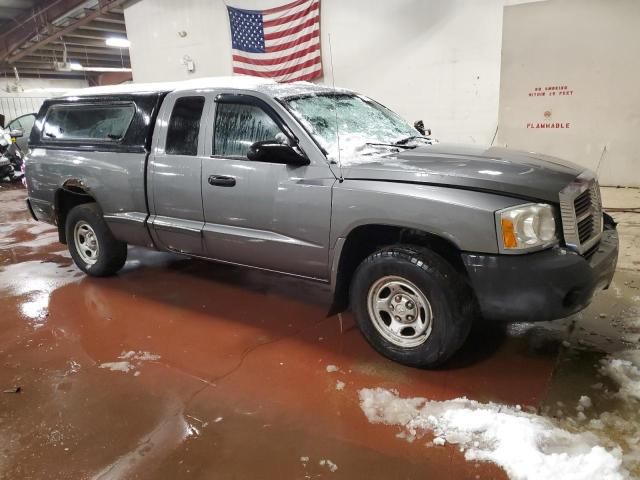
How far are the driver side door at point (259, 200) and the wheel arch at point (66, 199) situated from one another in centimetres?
174

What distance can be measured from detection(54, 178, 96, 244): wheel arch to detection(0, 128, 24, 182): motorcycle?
31.2 ft


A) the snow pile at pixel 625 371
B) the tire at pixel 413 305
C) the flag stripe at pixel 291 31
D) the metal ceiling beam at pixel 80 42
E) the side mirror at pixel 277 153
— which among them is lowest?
the snow pile at pixel 625 371

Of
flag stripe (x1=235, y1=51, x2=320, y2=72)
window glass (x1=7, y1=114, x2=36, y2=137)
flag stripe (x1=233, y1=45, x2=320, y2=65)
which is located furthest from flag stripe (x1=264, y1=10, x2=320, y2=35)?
window glass (x1=7, y1=114, x2=36, y2=137)

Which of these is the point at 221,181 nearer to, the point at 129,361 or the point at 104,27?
the point at 129,361

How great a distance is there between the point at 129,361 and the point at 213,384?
74 centimetres

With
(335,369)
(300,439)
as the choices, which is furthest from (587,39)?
(300,439)

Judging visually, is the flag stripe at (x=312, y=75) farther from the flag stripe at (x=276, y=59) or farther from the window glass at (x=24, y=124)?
the window glass at (x=24, y=124)

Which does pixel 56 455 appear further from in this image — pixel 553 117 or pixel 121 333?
pixel 553 117

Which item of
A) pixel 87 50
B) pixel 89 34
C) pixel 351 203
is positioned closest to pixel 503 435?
pixel 351 203

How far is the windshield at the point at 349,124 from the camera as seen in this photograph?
3412 millimetres

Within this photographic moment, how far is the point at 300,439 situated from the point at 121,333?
1999 mm

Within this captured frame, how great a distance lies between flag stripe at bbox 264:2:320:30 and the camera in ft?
30.3

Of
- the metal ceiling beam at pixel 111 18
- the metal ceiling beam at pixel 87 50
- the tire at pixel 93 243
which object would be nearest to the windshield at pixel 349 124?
the tire at pixel 93 243

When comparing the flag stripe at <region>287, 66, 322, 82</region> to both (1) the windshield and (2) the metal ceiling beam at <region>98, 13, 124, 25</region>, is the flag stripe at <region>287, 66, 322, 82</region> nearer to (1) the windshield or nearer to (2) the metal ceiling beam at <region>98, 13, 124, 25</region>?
(1) the windshield
